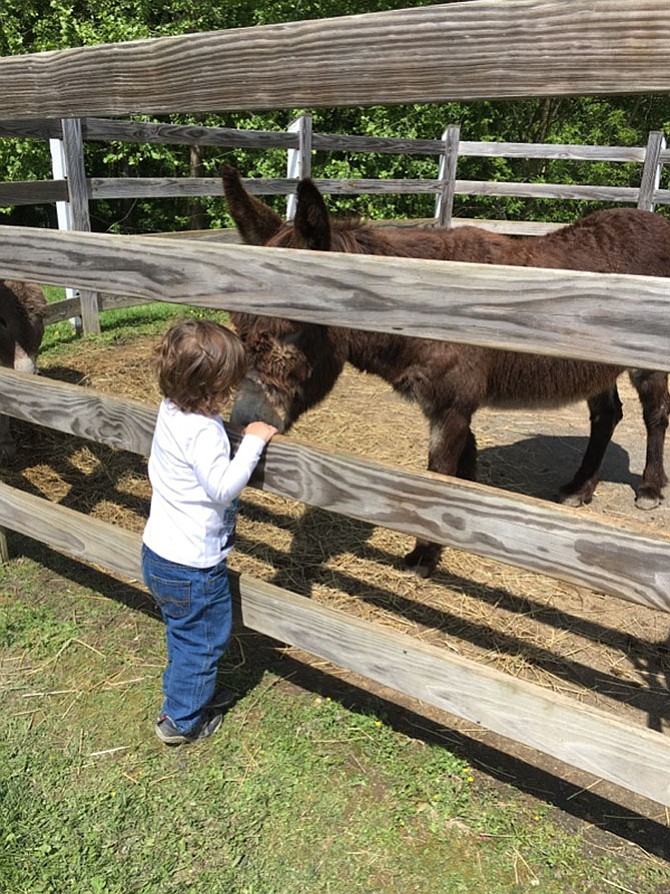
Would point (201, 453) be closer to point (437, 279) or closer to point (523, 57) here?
point (437, 279)

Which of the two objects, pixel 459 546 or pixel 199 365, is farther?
pixel 199 365

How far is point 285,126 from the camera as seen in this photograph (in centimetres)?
1394

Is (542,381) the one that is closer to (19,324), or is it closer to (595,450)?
(595,450)

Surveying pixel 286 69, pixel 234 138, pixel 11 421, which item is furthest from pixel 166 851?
pixel 234 138

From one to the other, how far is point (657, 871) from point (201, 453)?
6.58 ft

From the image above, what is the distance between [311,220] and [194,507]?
1147 mm

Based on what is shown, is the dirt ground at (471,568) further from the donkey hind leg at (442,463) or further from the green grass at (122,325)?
the green grass at (122,325)

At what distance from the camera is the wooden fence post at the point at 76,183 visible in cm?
738

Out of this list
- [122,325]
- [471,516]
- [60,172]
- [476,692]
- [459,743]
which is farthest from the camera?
[122,325]

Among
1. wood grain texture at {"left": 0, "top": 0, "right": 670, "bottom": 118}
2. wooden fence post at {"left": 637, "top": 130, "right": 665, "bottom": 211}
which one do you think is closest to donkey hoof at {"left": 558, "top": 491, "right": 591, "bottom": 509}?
wood grain texture at {"left": 0, "top": 0, "right": 670, "bottom": 118}

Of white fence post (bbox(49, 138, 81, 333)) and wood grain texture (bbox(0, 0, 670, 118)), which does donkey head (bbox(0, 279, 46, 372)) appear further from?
white fence post (bbox(49, 138, 81, 333))

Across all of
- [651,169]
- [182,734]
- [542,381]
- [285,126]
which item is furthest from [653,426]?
[285,126]

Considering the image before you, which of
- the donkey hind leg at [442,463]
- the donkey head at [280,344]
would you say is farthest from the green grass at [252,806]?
the donkey head at [280,344]

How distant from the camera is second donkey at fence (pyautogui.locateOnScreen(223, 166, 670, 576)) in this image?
102 inches
